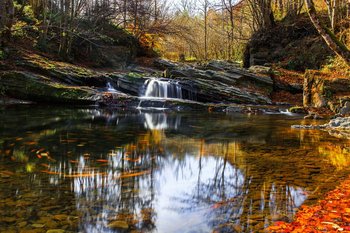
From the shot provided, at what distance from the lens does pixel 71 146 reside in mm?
6730

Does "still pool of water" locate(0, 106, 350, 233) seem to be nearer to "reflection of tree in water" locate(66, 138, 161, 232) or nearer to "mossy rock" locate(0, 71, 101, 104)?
"reflection of tree in water" locate(66, 138, 161, 232)

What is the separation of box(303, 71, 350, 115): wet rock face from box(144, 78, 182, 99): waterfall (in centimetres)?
667

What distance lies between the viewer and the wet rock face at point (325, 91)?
47.6 ft

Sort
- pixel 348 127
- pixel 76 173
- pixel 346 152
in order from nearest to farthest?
1. pixel 76 173
2. pixel 346 152
3. pixel 348 127

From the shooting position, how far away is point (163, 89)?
18594 mm

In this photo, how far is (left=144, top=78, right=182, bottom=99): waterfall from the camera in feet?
60.7

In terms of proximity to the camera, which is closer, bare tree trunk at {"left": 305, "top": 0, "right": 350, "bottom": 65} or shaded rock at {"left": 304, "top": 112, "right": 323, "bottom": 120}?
bare tree trunk at {"left": 305, "top": 0, "right": 350, "bottom": 65}

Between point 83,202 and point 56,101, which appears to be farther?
point 56,101

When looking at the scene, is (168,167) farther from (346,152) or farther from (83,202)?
(346,152)

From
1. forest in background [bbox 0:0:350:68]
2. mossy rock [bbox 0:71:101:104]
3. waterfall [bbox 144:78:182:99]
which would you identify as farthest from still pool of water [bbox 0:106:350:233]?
waterfall [bbox 144:78:182:99]

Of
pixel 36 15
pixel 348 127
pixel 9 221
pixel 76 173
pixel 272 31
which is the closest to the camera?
pixel 9 221

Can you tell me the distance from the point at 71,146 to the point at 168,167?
2333 millimetres

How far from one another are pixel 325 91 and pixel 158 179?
1277cm

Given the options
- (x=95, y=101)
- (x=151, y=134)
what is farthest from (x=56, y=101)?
(x=151, y=134)
